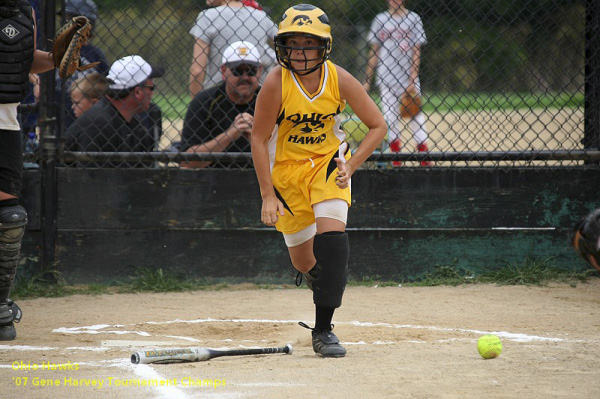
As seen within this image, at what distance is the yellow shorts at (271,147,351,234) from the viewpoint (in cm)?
390

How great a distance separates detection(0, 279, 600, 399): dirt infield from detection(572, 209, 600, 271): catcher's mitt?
1.82 feet

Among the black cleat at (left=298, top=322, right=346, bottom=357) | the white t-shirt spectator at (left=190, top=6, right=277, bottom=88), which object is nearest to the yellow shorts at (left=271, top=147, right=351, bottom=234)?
the black cleat at (left=298, top=322, right=346, bottom=357)

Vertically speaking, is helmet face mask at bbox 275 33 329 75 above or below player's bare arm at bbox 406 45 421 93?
above

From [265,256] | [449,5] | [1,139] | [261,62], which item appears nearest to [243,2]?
[261,62]

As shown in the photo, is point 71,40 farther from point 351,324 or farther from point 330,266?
point 351,324

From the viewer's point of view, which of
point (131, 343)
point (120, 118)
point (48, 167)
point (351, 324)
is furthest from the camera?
point (120, 118)

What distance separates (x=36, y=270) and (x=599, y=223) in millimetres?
4281

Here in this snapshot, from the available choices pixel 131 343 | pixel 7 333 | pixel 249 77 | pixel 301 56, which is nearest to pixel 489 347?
pixel 301 56

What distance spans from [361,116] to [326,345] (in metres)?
1.15

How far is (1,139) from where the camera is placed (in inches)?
170

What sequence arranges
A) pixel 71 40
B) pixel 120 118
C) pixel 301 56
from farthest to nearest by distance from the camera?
1. pixel 120 118
2. pixel 71 40
3. pixel 301 56

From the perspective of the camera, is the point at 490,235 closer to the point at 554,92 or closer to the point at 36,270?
the point at 554,92

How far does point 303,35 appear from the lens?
3.80 m

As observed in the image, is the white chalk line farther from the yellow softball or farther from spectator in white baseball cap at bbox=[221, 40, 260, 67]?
spectator in white baseball cap at bbox=[221, 40, 260, 67]
